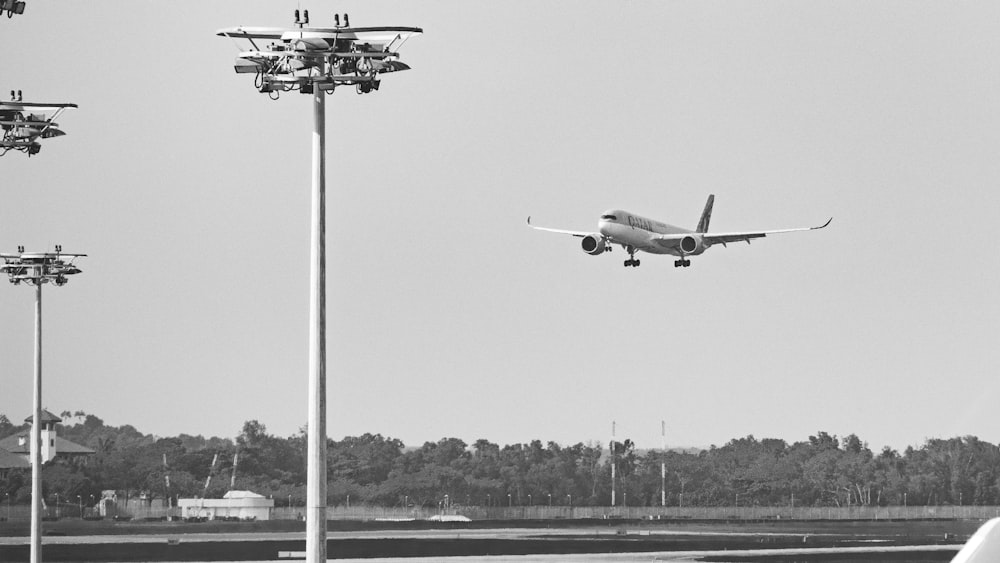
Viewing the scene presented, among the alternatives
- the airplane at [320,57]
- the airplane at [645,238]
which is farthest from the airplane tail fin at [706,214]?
the airplane at [320,57]

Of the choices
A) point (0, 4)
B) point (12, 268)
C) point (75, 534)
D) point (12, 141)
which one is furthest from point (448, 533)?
point (0, 4)

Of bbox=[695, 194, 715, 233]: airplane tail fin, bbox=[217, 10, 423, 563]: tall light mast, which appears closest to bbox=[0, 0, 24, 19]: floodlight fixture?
bbox=[217, 10, 423, 563]: tall light mast

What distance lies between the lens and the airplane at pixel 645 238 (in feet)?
424

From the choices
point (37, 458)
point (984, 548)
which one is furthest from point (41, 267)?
point (984, 548)

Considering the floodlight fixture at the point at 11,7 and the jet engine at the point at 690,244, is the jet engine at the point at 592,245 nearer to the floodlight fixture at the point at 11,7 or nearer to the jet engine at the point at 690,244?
the jet engine at the point at 690,244

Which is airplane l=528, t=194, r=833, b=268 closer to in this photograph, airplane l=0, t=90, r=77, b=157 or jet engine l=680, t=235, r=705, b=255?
jet engine l=680, t=235, r=705, b=255

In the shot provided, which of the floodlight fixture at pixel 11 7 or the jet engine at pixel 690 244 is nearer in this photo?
the floodlight fixture at pixel 11 7

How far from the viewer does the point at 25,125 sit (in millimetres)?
70500

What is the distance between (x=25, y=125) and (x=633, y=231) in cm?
6953

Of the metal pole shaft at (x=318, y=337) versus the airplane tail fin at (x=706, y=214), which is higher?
the airplane tail fin at (x=706, y=214)

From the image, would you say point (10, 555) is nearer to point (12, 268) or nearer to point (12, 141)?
point (12, 268)

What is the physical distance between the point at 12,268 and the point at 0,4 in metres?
40.6

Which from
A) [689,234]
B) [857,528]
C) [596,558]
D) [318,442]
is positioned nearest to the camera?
[318,442]

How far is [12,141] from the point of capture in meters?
71.6
